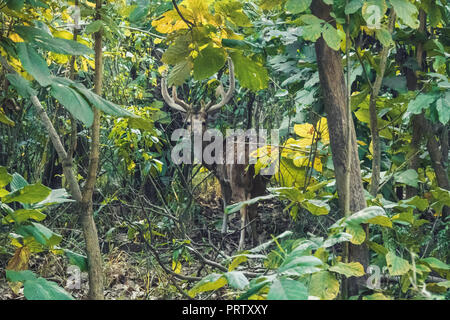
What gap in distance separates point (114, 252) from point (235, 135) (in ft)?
5.71

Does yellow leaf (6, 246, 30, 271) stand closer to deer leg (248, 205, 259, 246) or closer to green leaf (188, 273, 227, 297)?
green leaf (188, 273, 227, 297)

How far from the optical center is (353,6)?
1018 millimetres

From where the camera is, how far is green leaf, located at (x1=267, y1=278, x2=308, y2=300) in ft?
2.15

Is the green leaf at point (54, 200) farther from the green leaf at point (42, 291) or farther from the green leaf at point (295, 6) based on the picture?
the green leaf at point (295, 6)

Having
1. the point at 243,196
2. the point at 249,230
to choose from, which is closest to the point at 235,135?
the point at 243,196

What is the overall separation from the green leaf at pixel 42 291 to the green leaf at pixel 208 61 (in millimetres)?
608

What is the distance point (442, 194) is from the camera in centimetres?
Answer: 135

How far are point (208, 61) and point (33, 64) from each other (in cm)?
46

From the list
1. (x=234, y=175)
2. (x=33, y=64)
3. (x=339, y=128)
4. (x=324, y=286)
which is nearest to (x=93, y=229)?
(x=33, y=64)

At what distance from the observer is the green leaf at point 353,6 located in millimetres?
1013

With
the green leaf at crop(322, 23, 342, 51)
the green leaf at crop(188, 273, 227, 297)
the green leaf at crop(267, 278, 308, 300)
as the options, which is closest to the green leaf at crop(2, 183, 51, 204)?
the green leaf at crop(188, 273, 227, 297)

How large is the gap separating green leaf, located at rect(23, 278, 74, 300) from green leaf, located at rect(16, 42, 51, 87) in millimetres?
327

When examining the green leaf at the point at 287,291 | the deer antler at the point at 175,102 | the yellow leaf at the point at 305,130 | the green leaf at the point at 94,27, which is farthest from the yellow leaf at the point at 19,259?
the deer antler at the point at 175,102
